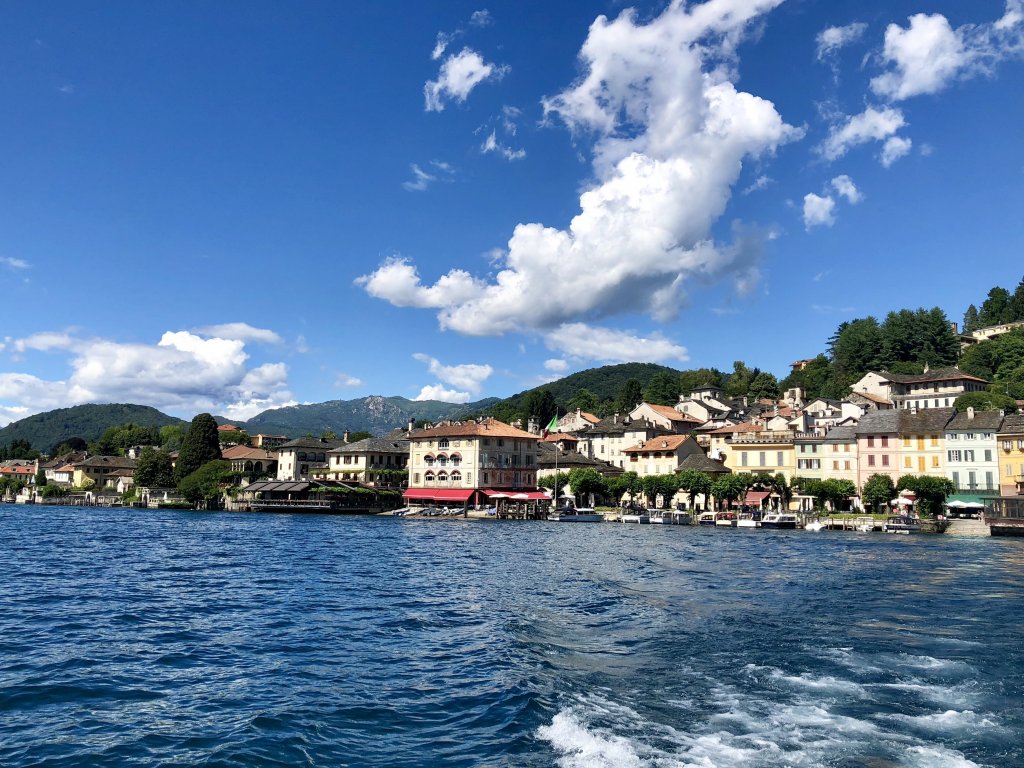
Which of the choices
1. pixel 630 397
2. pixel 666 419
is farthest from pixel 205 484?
pixel 630 397

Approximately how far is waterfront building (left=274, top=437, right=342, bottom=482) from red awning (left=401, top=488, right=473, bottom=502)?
27.6m

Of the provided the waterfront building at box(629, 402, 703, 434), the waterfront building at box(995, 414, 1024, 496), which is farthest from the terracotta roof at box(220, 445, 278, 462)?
the waterfront building at box(995, 414, 1024, 496)

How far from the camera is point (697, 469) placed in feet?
296

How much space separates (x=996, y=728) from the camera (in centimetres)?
1243

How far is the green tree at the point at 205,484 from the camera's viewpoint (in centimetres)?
11044

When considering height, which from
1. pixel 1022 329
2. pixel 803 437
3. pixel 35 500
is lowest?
pixel 35 500

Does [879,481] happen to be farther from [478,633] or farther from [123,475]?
[123,475]

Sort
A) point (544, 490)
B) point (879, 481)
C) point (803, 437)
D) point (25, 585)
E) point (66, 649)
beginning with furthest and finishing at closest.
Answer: point (544, 490), point (803, 437), point (879, 481), point (25, 585), point (66, 649)

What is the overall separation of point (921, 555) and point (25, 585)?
44316mm

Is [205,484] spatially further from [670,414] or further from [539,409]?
[539,409]

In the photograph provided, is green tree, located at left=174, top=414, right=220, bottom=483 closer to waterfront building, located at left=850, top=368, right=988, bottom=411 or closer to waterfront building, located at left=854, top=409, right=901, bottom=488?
waterfront building, located at left=854, top=409, right=901, bottom=488

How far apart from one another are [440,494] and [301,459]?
118ft

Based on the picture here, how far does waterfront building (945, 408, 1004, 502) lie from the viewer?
7388 centimetres

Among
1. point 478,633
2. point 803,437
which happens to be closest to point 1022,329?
point 803,437
